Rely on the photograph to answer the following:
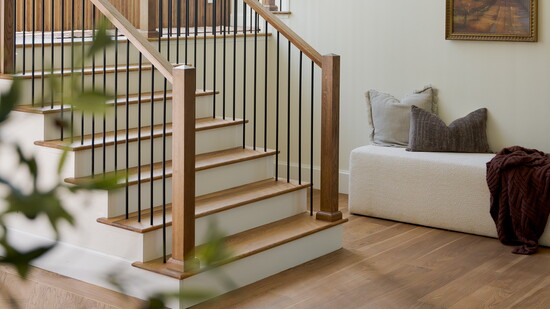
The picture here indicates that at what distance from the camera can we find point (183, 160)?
337cm

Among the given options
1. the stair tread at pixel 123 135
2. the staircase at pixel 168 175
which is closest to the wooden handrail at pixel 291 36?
the staircase at pixel 168 175

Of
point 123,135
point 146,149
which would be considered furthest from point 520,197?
point 123,135

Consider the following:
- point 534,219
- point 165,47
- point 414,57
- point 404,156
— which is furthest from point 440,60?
point 165,47

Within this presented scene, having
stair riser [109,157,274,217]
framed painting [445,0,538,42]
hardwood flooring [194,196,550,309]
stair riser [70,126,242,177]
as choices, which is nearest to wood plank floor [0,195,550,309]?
hardwood flooring [194,196,550,309]

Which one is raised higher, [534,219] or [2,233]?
[2,233]

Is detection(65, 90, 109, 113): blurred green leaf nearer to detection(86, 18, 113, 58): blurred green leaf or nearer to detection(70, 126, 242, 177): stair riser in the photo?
detection(86, 18, 113, 58): blurred green leaf

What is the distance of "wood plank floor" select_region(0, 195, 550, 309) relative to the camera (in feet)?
11.5

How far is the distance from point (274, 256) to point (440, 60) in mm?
2120

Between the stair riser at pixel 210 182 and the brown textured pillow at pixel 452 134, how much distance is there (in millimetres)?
1080

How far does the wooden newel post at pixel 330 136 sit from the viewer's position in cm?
428

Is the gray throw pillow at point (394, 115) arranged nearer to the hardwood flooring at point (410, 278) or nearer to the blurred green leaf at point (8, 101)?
the hardwood flooring at point (410, 278)

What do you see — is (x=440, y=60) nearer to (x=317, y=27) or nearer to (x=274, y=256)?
(x=317, y=27)

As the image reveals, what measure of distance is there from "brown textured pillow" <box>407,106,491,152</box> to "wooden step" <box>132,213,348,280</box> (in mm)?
1017

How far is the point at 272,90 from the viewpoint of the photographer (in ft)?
20.2
